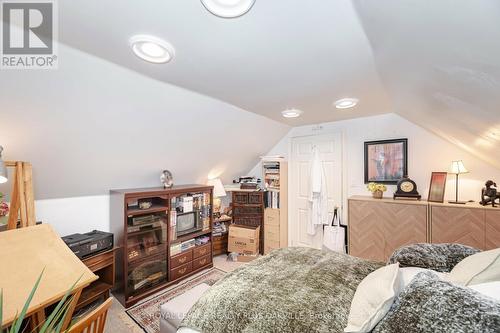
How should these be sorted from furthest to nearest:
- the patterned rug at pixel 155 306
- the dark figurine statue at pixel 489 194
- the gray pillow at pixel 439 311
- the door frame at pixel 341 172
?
the door frame at pixel 341 172 < the dark figurine statue at pixel 489 194 < the patterned rug at pixel 155 306 < the gray pillow at pixel 439 311

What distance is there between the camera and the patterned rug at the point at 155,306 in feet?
6.66

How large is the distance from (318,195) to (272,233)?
1051 mm

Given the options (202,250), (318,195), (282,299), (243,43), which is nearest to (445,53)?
(243,43)

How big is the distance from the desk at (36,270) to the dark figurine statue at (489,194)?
3.68 meters

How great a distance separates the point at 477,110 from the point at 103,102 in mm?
2795

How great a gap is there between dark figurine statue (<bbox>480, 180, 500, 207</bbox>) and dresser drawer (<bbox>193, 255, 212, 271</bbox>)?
3514 mm

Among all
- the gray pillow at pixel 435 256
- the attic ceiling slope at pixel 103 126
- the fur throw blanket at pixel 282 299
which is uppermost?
the attic ceiling slope at pixel 103 126

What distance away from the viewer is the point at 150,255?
2.58m

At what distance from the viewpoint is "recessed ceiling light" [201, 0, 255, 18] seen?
904 millimetres

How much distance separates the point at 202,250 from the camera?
312 centimetres

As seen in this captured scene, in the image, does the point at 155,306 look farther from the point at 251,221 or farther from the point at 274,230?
the point at 274,230

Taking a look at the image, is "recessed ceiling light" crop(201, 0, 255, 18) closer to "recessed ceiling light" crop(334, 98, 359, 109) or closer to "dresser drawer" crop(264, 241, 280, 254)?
"recessed ceiling light" crop(334, 98, 359, 109)

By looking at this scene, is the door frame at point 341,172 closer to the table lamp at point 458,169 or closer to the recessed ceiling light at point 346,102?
the recessed ceiling light at point 346,102
